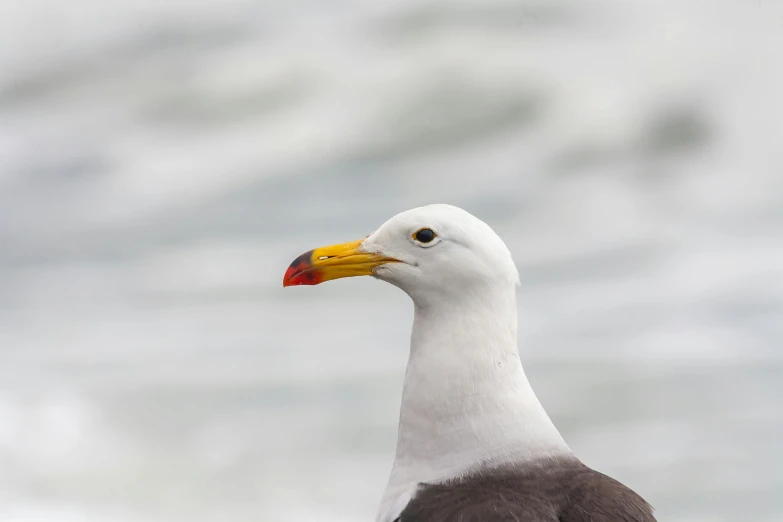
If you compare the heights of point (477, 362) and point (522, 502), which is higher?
point (477, 362)

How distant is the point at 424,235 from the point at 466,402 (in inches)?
26.5

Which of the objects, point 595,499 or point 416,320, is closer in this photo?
Answer: point 595,499

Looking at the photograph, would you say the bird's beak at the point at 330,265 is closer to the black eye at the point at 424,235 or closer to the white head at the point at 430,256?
the white head at the point at 430,256

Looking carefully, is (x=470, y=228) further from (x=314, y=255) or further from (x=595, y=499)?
(x=595, y=499)

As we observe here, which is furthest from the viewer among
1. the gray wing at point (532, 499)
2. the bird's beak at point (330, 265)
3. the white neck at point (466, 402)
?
the bird's beak at point (330, 265)

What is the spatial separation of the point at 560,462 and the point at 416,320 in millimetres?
852

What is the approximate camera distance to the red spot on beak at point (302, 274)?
492cm

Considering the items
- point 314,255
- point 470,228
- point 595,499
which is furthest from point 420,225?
point 595,499

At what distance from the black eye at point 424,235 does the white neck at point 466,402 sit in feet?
0.85

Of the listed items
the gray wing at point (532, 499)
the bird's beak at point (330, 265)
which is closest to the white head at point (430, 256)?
the bird's beak at point (330, 265)

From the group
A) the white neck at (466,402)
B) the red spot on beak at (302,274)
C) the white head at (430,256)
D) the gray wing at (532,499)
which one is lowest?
the gray wing at (532,499)

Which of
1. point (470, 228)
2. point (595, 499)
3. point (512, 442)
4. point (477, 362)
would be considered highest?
point (470, 228)

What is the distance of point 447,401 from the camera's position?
15.2ft

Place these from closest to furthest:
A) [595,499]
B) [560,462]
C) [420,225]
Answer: [595,499] → [560,462] → [420,225]
